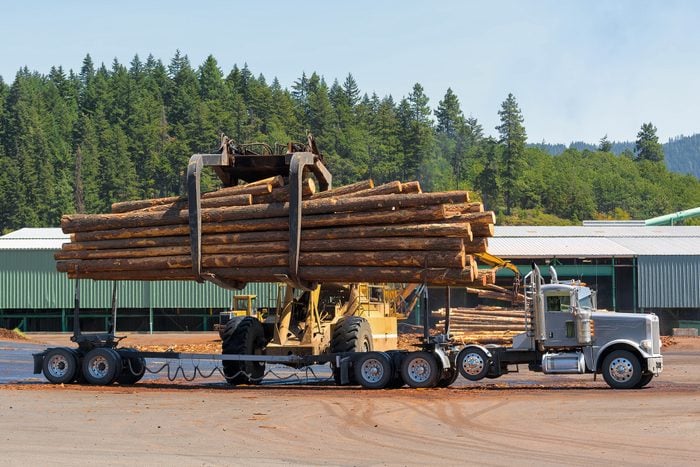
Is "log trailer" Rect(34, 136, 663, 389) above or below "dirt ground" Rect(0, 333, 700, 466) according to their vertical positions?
above

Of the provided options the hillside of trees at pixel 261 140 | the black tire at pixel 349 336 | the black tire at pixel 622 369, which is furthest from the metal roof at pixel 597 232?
the hillside of trees at pixel 261 140

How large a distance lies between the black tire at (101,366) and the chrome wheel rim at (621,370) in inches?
442

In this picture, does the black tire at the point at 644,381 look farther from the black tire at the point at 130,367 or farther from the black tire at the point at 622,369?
the black tire at the point at 130,367

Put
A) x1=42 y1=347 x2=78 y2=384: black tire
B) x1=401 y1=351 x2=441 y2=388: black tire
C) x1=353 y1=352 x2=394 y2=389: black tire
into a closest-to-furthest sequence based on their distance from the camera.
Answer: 1. x1=401 y1=351 x2=441 y2=388: black tire
2. x1=353 y1=352 x2=394 y2=389: black tire
3. x1=42 y1=347 x2=78 y2=384: black tire

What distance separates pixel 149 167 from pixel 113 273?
11723 centimetres

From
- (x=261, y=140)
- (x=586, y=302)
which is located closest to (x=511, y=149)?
(x=261, y=140)

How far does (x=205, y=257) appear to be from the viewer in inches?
984


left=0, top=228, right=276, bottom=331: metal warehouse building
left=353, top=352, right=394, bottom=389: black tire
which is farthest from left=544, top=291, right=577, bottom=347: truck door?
left=0, top=228, right=276, bottom=331: metal warehouse building

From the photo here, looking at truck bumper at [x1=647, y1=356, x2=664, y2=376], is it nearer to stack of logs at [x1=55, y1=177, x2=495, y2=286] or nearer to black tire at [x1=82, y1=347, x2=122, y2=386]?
stack of logs at [x1=55, y1=177, x2=495, y2=286]

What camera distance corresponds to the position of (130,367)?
26.2m

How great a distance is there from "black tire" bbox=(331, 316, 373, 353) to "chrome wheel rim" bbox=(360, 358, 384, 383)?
1.09 m

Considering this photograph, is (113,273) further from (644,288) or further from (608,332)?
(644,288)

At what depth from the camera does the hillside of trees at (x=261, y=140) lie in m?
135

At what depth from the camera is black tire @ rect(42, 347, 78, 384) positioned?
85.0 ft
